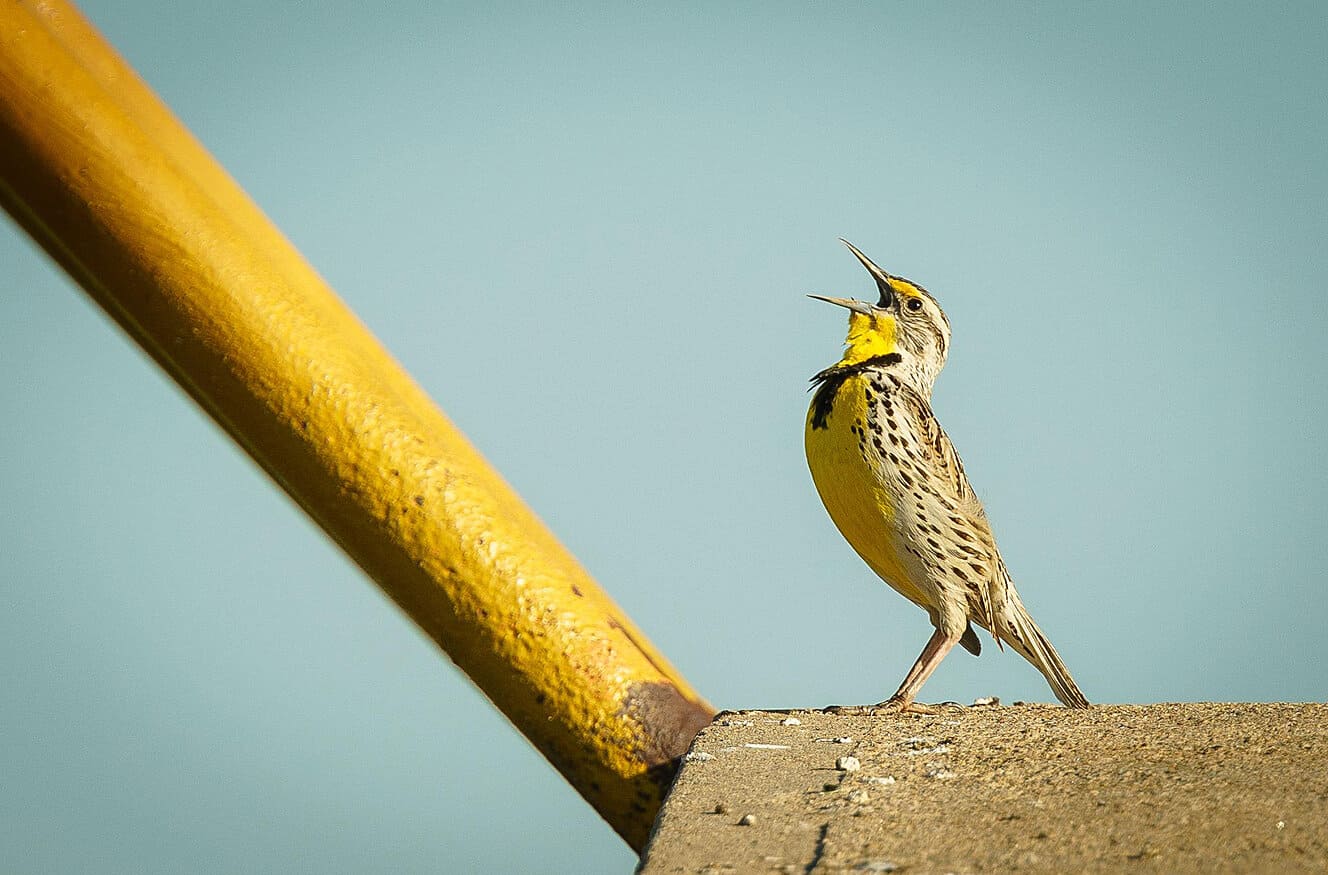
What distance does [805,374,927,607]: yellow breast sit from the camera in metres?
4.98

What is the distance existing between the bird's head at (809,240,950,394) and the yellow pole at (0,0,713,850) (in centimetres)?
367

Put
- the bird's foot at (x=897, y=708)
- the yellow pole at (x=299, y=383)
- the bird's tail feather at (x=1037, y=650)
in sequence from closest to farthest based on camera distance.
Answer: the yellow pole at (x=299, y=383), the bird's foot at (x=897, y=708), the bird's tail feather at (x=1037, y=650)

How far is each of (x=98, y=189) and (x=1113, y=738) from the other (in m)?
2.21

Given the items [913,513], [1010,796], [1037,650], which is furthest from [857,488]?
[1010,796]

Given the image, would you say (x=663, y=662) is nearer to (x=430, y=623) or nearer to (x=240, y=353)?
(x=430, y=623)

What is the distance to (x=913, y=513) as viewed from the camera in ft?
16.4

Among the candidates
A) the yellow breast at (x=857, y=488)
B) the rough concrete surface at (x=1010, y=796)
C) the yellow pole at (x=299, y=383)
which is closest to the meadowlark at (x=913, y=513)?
the yellow breast at (x=857, y=488)

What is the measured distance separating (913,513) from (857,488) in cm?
22

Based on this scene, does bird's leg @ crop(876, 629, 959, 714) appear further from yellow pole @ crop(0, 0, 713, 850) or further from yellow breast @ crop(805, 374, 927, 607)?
yellow pole @ crop(0, 0, 713, 850)

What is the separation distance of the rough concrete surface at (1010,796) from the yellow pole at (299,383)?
1.04 ft

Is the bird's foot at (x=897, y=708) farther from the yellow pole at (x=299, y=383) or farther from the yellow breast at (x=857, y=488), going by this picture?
the yellow pole at (x=299, y=383)

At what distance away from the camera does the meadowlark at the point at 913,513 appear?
16.4 ft

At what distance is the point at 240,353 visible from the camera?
201 cm

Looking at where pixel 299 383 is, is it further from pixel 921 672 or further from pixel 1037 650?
pixel 1037 650
